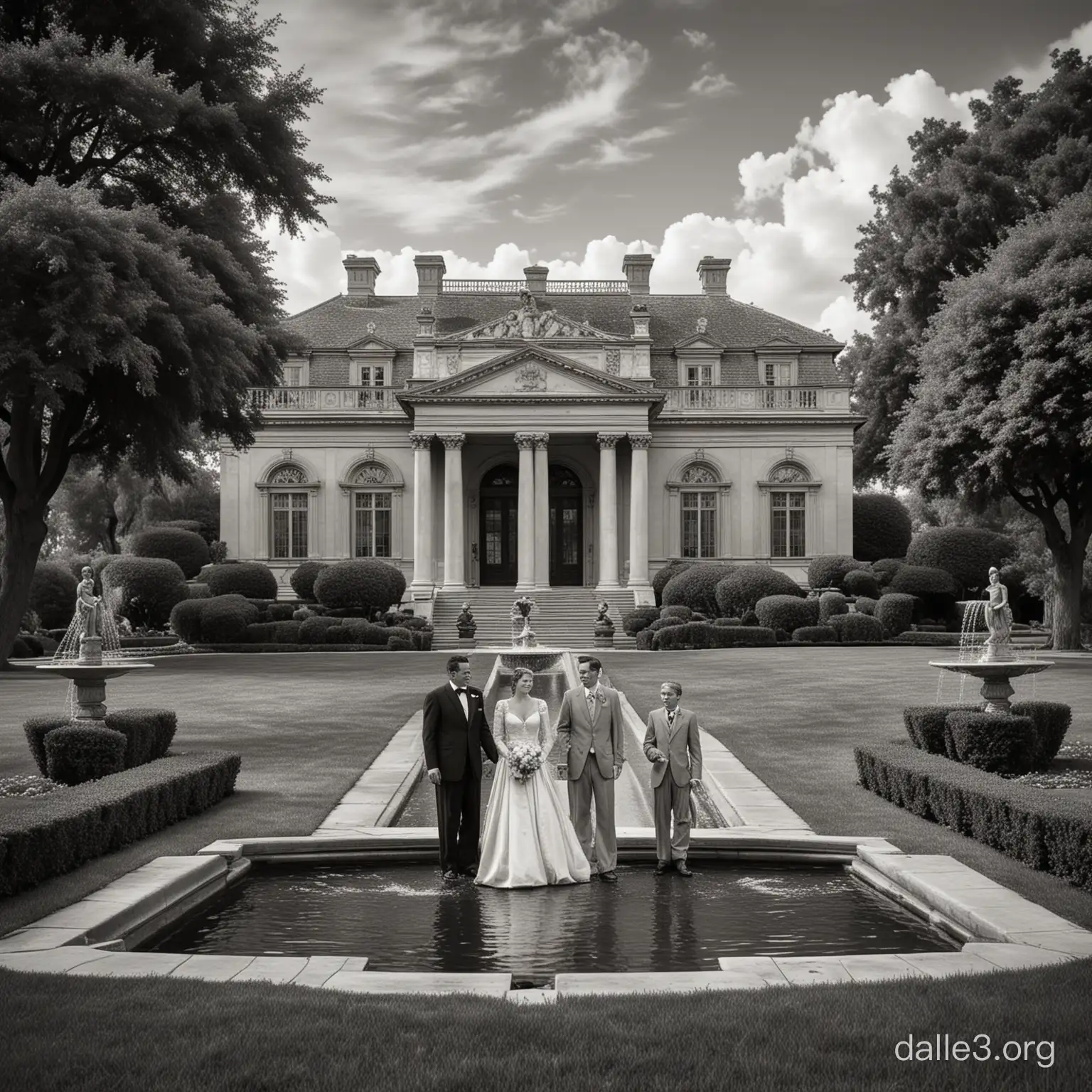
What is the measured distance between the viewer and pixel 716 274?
187ft

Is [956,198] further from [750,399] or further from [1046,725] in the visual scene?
[1046,725]

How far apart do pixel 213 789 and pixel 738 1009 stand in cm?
897

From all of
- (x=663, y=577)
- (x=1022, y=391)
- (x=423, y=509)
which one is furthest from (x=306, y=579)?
(x=1022, y=391)

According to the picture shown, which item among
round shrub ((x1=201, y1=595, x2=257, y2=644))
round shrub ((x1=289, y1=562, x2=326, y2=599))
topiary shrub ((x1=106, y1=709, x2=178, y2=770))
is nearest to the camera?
topiary shrub ((x1=106, y1=709, x2=178, y2=770))

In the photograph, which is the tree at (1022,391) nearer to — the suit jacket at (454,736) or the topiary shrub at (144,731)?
the suit jacket at (454,736)

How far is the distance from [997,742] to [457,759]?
747 centimetres

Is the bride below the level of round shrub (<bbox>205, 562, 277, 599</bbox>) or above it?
below

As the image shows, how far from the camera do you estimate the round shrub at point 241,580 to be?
4378 cm

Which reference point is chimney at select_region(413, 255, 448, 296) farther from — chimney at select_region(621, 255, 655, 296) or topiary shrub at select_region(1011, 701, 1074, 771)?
topiary shrub at select_region(1011, 701, 1074, 771)

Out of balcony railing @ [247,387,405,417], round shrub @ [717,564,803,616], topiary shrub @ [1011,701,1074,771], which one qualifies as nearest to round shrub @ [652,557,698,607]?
round shrub @ [717,564,803,616]

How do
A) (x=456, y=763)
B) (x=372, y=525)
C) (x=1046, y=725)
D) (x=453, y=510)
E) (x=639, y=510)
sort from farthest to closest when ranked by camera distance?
(x=372, y=525) → (x=639, y=510) → (x=453, y=510) → (x=1046, y=725) → (x=456, y=763)

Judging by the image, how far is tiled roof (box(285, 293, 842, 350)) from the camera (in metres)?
51.8

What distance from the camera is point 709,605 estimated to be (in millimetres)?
42188

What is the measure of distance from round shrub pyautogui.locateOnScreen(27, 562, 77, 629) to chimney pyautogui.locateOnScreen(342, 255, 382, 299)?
65.8 feet
